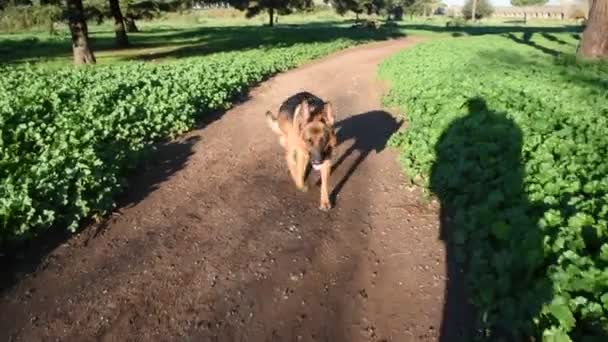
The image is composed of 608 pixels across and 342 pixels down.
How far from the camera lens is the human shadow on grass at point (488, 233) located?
4297mm

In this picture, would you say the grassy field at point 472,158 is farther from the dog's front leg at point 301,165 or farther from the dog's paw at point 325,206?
the dog's front leg at point 301,165

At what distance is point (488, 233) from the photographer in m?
5.46

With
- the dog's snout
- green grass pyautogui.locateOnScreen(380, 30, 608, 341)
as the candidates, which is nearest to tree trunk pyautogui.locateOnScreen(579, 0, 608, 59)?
green grass pyautogui.locateOnScreen(380, 30, 608, 341)

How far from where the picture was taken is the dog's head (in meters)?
6.71

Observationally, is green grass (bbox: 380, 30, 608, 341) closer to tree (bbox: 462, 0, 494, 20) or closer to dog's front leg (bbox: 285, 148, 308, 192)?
dog's front leg (bbox: 285, 148, 308, 192)

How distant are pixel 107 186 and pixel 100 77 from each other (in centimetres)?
856

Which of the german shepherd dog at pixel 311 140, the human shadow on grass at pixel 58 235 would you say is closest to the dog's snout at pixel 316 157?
the german shepherd dog at pixel 311 140

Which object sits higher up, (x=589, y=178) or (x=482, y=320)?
(x=589, y=178)

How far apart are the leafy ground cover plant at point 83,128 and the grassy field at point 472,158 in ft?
0.09

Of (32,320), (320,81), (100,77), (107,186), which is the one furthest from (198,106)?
(32,320)

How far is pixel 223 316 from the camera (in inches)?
192

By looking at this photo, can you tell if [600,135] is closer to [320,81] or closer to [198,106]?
[198,106]

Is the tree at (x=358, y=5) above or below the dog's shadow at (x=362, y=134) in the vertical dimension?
above

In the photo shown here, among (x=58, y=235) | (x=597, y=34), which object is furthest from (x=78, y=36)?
(x=597, y=34)
